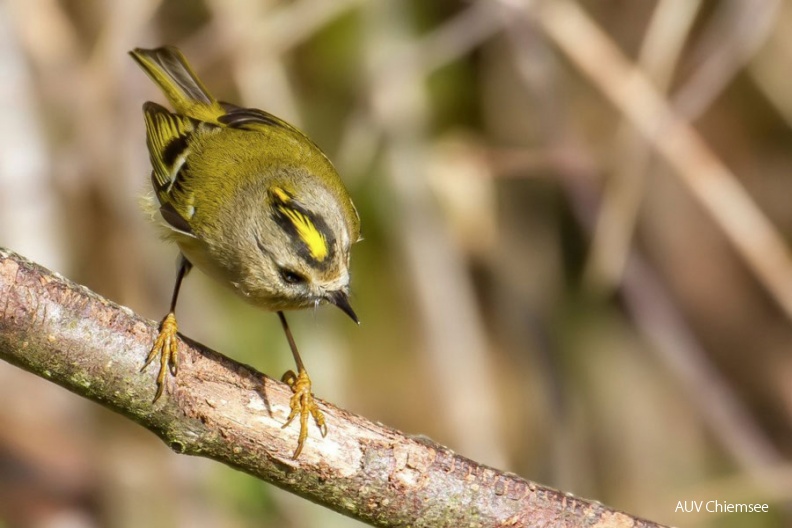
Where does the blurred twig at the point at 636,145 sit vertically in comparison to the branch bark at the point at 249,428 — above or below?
above

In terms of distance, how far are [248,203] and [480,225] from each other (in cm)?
224

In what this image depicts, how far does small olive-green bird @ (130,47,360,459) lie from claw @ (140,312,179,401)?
12mm

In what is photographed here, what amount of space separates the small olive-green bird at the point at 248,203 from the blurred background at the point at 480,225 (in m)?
0.57

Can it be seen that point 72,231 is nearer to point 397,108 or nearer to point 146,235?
point 146,235

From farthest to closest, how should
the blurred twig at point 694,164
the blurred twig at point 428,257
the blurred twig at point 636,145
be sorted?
the blurred twig at point 428,257
the blurred twig at point 694,164
the blurred twig at point 636,145

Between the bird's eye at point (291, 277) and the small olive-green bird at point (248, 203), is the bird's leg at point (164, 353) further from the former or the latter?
the bird's eye at point (291, 277)

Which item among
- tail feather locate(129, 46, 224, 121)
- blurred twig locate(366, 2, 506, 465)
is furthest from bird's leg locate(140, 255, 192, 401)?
blurred twig locate(366, 2, 506, 465)

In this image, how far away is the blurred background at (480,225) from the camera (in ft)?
13.5

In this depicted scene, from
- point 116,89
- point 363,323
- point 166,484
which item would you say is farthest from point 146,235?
point 363,323

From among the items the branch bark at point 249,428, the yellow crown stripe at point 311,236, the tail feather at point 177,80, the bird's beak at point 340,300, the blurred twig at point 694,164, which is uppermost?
the blurred twig at point 694,164

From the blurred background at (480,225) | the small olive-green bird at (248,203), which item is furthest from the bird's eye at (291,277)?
the blurred background at (480,225)

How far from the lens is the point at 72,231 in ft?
15.0

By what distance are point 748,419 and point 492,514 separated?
9.39 feet

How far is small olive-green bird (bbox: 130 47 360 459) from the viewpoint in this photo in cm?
275
